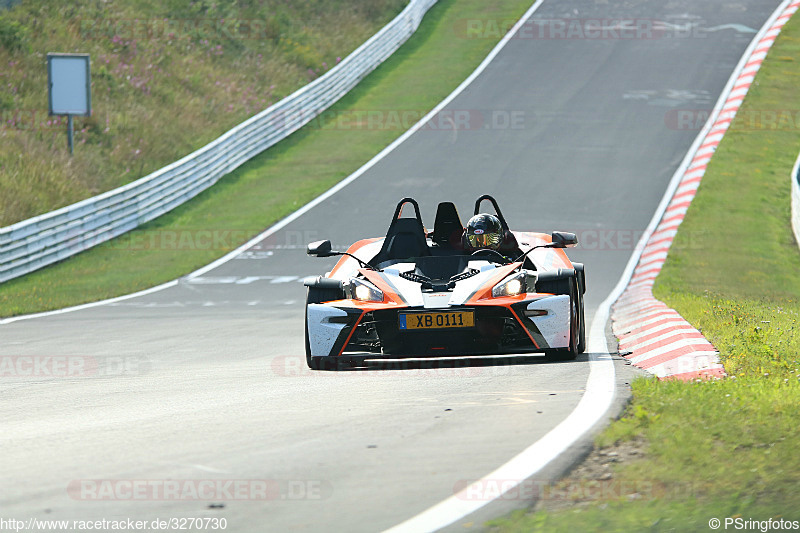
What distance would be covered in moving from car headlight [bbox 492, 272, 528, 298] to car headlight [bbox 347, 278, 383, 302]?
937 millimetres

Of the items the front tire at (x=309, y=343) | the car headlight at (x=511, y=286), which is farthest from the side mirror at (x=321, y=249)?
the car headlight at (x=511, y=286)

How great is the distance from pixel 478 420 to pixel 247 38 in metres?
33.4

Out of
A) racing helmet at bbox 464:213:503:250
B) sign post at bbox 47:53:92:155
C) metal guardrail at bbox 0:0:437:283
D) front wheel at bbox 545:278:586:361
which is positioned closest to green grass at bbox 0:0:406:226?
sign post at bbox 47:53:92:155

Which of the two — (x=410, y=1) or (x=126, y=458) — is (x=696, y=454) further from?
(x=410, y=1)

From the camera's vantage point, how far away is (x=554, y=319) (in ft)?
29.3

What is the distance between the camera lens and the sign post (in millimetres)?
24922

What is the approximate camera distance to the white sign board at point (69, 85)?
24.9 meters

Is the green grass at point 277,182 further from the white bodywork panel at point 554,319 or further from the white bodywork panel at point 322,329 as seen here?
the white bodywork panel at point 554,319

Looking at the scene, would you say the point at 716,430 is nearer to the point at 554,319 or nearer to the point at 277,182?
the point at 554,319

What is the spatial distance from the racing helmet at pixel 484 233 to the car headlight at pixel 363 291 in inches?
52.4

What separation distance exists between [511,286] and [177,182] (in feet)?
58.5

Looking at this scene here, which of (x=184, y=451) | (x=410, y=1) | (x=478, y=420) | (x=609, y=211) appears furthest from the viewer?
(x=410, y=1)

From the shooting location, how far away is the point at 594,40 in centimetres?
3869

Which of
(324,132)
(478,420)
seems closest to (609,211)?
(324,132)
